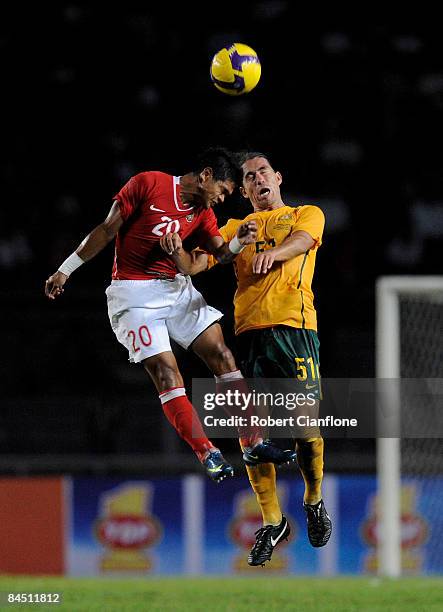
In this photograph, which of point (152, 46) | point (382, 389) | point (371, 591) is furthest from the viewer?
point (152, 46)

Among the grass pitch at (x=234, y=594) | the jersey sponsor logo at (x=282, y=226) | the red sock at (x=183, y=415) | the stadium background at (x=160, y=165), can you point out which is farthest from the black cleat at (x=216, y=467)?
the grass pitch at (x=234, y=594)

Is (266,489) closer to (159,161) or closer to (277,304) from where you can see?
(277,304)

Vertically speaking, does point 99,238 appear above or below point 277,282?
above

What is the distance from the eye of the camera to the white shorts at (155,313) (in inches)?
220

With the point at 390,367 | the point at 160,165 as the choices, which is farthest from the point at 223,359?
the point at 160,165

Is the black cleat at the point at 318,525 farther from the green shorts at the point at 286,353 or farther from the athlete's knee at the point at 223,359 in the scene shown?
the athlete's knee at the point at 223,359

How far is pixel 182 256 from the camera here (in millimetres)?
5449

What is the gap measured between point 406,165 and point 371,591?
284 inches

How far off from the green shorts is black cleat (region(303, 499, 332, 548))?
599mm

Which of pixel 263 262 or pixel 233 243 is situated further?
pixel 233 243

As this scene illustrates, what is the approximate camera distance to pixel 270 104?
18.5m

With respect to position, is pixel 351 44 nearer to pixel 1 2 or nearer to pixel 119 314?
pixel 1 2

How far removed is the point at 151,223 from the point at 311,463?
54.1 inches

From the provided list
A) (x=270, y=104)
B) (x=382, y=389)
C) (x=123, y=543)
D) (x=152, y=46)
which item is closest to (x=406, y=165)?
(x=270, y=104)
